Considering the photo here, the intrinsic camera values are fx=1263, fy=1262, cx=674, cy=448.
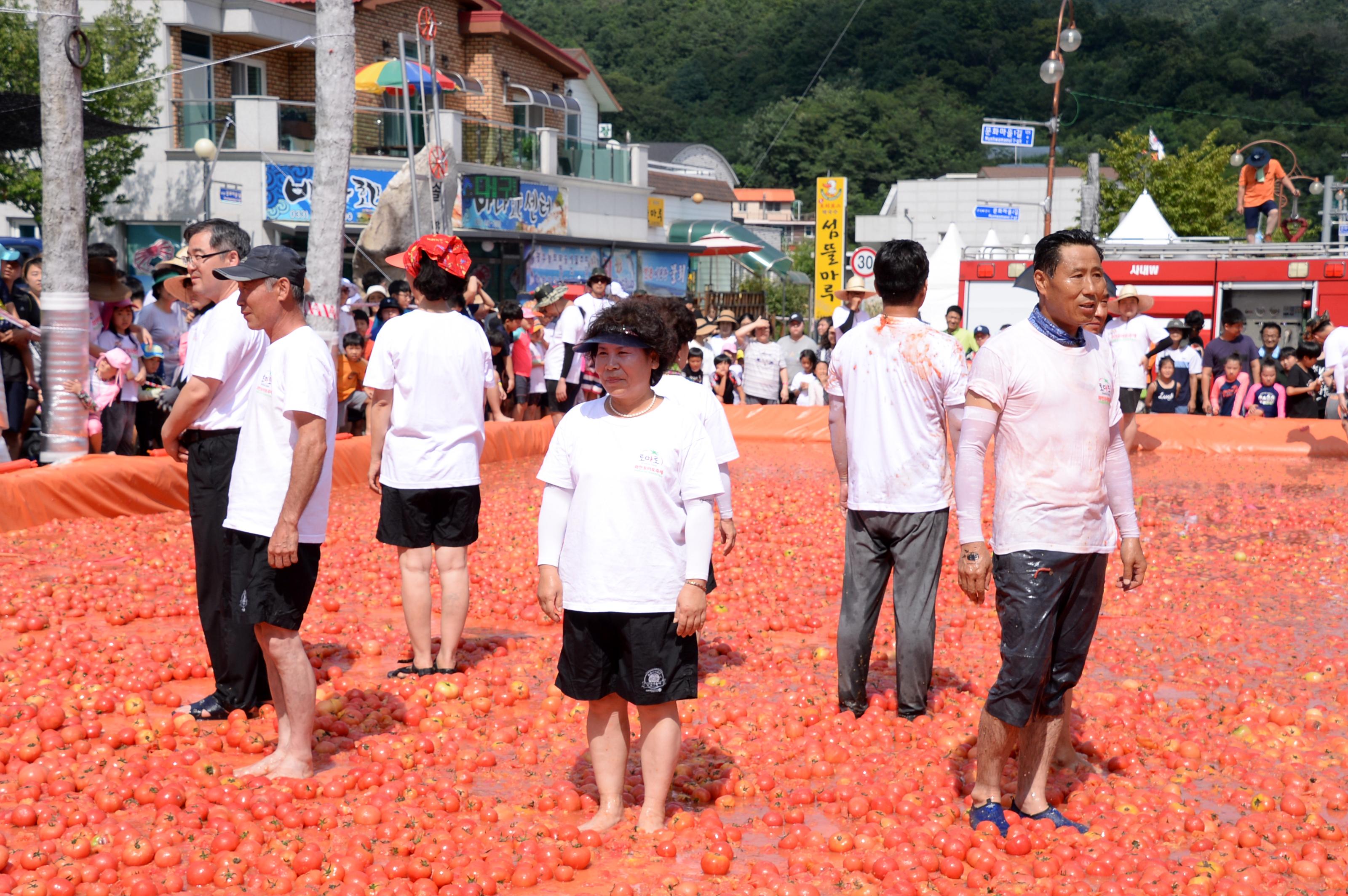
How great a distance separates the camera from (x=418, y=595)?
640 centimetres

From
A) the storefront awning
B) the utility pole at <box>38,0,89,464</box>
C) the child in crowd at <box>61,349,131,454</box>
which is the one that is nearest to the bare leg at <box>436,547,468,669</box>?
the utility pole at <box>38,0,89,464</box>

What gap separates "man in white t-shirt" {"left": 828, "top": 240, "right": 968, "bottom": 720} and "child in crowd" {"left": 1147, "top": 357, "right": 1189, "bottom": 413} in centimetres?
1427

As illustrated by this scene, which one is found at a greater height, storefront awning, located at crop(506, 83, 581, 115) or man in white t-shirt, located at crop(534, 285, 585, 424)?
storefront awning, located at crop(506, 83, 581, 115)

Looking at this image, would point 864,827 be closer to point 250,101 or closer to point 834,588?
point 834,588

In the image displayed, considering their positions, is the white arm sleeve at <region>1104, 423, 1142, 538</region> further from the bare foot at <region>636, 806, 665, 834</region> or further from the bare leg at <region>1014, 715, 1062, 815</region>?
the bare foot at <region>636, 806, 665, 834</region>

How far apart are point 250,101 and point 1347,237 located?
80.3 feet

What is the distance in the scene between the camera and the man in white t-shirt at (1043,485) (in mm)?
4391

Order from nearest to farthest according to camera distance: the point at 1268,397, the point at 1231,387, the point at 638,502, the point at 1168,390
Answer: the point at 638,502 < the point at 1268,397 < the point at 1231,387 < the point at 1168,390

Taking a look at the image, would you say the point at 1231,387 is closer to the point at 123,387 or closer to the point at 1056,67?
the point at 1056,67

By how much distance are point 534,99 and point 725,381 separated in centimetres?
2048

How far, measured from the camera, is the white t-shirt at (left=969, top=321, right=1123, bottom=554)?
173 inches

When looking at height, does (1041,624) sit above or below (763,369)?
below

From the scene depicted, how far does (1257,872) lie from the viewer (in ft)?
13.9

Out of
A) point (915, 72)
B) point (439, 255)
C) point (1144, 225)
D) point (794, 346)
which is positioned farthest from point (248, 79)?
point (915, 72)
